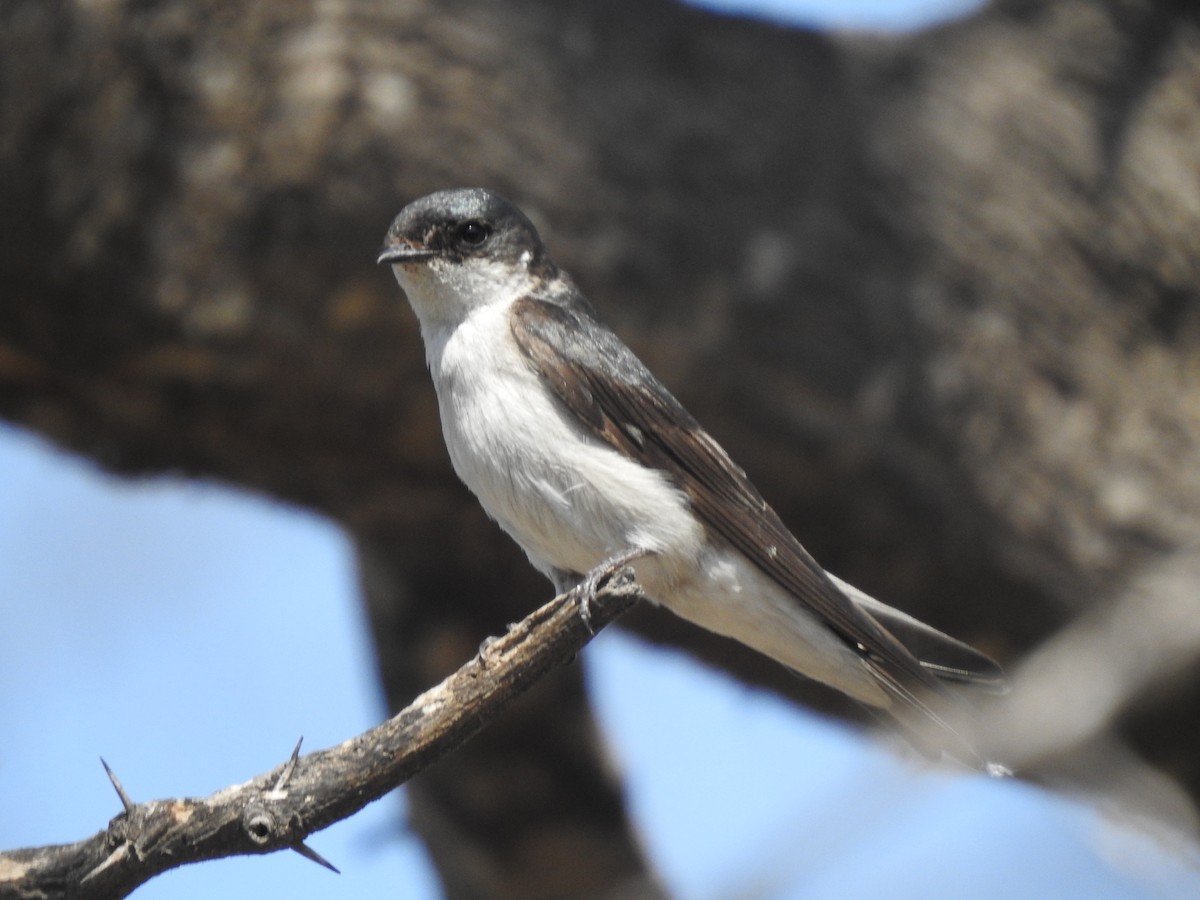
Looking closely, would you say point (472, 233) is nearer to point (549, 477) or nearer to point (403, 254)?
point (403, 254)

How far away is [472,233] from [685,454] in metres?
0.73

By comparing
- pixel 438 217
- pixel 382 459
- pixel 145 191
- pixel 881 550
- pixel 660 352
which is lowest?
pixel 881 550

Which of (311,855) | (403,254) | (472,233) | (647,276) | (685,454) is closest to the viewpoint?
(311,855)

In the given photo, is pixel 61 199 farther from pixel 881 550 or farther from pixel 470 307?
pixel 881 550

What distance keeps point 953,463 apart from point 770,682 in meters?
1.26

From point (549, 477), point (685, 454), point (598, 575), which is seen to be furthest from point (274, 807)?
point (685, 454)

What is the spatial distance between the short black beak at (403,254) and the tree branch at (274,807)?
1.25 metres

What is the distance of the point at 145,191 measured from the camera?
4691 millimetres

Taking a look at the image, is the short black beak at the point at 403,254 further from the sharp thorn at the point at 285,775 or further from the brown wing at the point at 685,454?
the sharp thorn at the point at 285,775

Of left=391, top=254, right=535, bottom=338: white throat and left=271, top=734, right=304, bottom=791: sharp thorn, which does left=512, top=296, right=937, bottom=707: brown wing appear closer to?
left=391, top=254, right=535, bottom=338: white throat

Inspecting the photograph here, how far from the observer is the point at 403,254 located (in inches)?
123

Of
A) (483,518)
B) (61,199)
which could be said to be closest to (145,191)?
(61,199)

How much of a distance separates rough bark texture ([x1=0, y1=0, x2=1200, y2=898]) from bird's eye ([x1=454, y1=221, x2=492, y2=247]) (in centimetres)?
155

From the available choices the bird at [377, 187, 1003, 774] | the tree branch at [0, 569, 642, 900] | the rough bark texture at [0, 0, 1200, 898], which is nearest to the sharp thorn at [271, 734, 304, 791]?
the tree branch at [0, 569, 642, 900]
